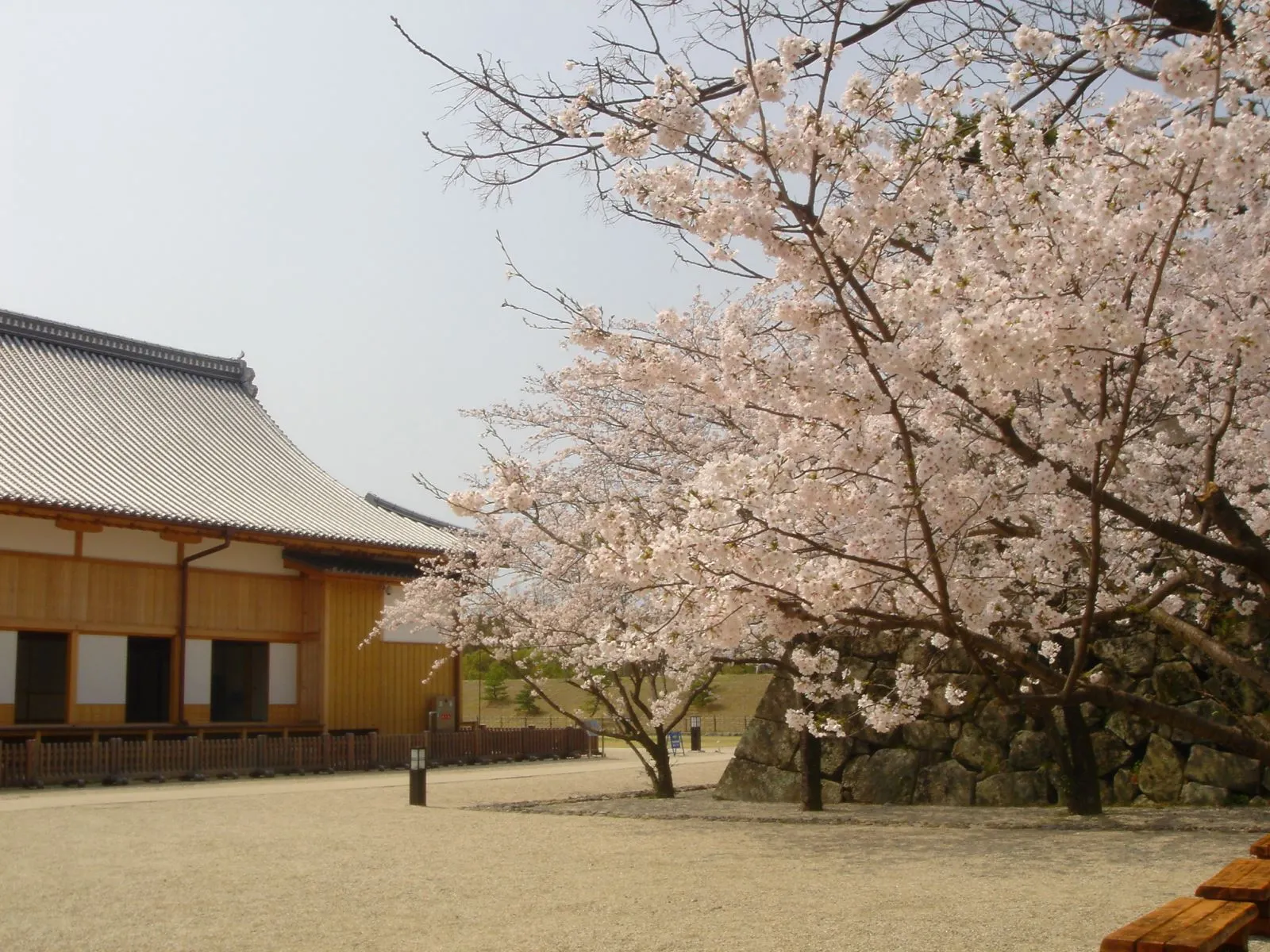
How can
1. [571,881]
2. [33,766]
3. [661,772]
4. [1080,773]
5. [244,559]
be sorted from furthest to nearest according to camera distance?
[244,559] < [33,766] < [661,772] < [1080,773] < [571,881]

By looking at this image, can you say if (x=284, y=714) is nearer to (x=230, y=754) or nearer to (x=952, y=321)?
(x=230, y=754)

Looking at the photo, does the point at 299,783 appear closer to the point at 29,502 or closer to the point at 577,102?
the point at 29,502

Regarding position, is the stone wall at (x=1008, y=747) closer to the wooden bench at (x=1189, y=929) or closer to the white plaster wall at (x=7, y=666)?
the wooden bench at (x=1189, y=929)

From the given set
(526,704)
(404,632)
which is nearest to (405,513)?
(404,632)

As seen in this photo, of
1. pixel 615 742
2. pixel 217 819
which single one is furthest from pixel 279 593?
pixel 615 742

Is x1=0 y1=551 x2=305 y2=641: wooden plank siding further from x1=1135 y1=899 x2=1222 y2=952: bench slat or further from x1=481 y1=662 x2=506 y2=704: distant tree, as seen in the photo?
x1=481 y1=662 x2=506 y2=704: distant tree

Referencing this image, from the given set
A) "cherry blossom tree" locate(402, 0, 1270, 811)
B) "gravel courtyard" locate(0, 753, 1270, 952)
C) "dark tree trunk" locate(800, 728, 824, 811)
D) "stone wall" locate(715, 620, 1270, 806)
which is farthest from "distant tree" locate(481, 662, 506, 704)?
"cherry blossom tree" locate(402, 0, 1270, 811)

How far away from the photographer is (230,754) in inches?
710

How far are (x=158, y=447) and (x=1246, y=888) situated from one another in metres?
21.5

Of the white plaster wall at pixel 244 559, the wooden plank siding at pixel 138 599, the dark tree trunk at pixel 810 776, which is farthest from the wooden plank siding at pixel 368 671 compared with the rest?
the dark tree trunk at pixel 810 776

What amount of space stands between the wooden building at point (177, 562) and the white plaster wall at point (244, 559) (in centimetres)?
4

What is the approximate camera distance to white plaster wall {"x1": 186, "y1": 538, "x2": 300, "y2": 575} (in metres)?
20.4

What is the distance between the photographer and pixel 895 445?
15.9 feet

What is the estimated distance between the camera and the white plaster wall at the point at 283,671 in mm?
21406
